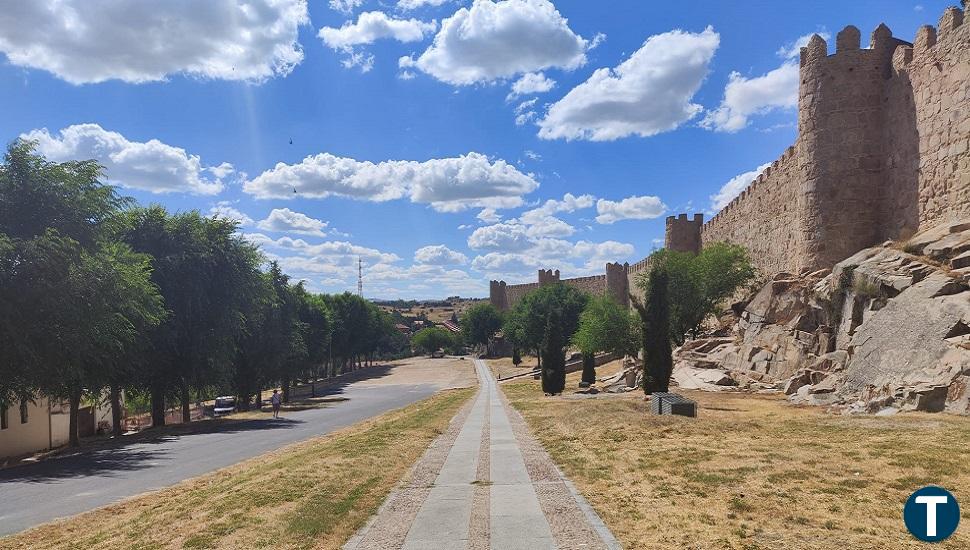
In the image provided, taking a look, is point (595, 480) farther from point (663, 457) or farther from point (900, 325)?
point (900, 325)

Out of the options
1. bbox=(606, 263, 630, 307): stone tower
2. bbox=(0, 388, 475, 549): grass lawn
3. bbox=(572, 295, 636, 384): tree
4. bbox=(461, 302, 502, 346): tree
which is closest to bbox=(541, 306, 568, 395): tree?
bbox=(572, 295, 636, 384): tree

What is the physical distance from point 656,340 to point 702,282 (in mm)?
15924

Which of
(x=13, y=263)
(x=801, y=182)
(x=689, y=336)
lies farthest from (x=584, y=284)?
(x=13, y=263)

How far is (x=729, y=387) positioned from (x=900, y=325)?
32.9 ft

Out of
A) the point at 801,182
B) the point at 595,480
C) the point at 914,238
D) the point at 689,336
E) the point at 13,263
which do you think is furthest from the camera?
the point at 689,336

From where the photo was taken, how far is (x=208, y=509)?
32.2ft

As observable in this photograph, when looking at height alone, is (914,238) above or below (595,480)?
above

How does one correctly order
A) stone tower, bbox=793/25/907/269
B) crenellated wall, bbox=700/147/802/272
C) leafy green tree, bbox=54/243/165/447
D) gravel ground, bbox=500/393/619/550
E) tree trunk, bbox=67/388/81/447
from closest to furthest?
gravel ground, bbox=500/393/619/550, leafy green tree, bbox=54/243/165/447, tree trunk, bbox=67/388/81/447, stone tower, bbox=793/25/907/269, crenellated wall, bbox=700/147/802/272

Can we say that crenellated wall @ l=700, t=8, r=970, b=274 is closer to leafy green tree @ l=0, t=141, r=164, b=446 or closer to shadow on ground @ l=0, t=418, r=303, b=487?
shadow on ground @ l=0, t=418, r=303, b=487

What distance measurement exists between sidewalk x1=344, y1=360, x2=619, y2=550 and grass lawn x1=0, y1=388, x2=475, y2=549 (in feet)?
1.60

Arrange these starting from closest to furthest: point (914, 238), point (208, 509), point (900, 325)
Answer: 1. point (208, 509)
2. point (900, 325)
3. point (914, 238)

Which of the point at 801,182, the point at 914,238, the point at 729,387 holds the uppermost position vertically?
the point at 801,182

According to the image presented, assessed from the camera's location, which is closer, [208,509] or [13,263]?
[208,509]

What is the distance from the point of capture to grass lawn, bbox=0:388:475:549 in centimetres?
811
